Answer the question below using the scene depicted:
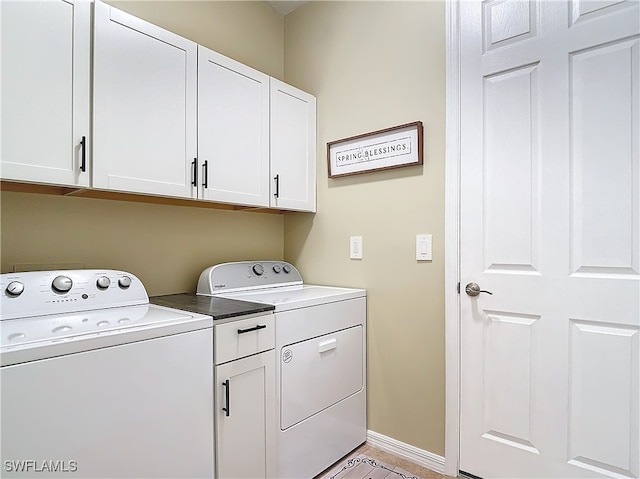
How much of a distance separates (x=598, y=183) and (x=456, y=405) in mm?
1176

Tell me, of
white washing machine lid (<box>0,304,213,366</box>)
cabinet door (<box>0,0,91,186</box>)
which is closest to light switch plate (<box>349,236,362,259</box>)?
white washing machine lid (<box>0,304,213,366</box>)

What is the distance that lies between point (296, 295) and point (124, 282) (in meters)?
0.82

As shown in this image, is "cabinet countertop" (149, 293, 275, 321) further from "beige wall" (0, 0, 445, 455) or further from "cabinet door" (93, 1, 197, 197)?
"cabinet door" (93, 1, 197, 197)

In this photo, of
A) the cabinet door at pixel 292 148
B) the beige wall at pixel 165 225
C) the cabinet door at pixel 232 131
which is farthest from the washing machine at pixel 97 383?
the cabinet door at pixel 292 148

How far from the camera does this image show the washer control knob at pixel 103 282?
5.07 ft

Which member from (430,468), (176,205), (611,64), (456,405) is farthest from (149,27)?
(430,468)

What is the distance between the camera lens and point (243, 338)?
153 centimetres

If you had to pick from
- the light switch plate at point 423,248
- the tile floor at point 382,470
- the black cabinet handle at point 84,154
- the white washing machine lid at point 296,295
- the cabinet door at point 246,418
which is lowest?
the tile floor at point 382,470

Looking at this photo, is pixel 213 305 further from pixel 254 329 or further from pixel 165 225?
pixel 165 225

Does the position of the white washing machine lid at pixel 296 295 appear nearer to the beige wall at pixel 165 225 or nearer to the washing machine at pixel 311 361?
the washing machine at pixel 311 361

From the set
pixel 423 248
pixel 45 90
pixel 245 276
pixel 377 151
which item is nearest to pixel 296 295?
pixel 245 276

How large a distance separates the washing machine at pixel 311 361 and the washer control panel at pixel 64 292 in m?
0.46

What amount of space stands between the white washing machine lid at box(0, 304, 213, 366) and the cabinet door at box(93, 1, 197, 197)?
51 cm

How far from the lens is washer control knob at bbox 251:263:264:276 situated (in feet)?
7.27
